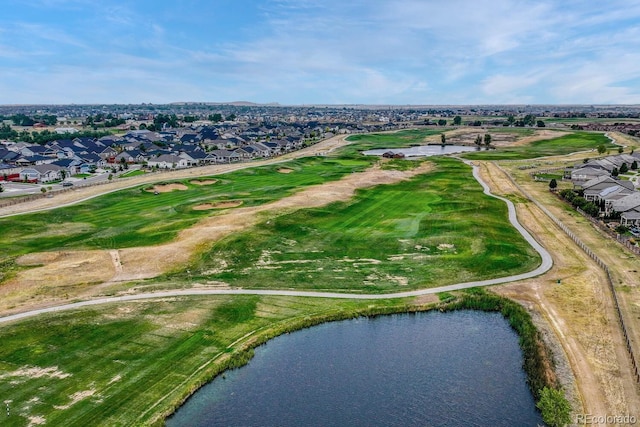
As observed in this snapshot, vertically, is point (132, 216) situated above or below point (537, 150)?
below

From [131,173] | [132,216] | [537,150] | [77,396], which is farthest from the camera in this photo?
[537,150]

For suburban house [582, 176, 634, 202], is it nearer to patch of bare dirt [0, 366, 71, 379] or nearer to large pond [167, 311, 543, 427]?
large pond [167, 311, 543, 427]

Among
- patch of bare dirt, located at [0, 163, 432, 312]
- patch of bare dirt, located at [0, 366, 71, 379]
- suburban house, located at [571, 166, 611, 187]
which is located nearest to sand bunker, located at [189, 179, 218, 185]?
patch of bare dirt, located at [0, 163, 432, 312]

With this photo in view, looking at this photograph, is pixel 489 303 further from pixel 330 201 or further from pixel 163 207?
pixel 163 207

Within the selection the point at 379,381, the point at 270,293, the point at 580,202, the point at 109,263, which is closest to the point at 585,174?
the point at 580,202

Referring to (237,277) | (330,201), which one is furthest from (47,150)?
(237,277)

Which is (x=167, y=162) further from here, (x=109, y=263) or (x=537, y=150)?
(x=537, y=150)
